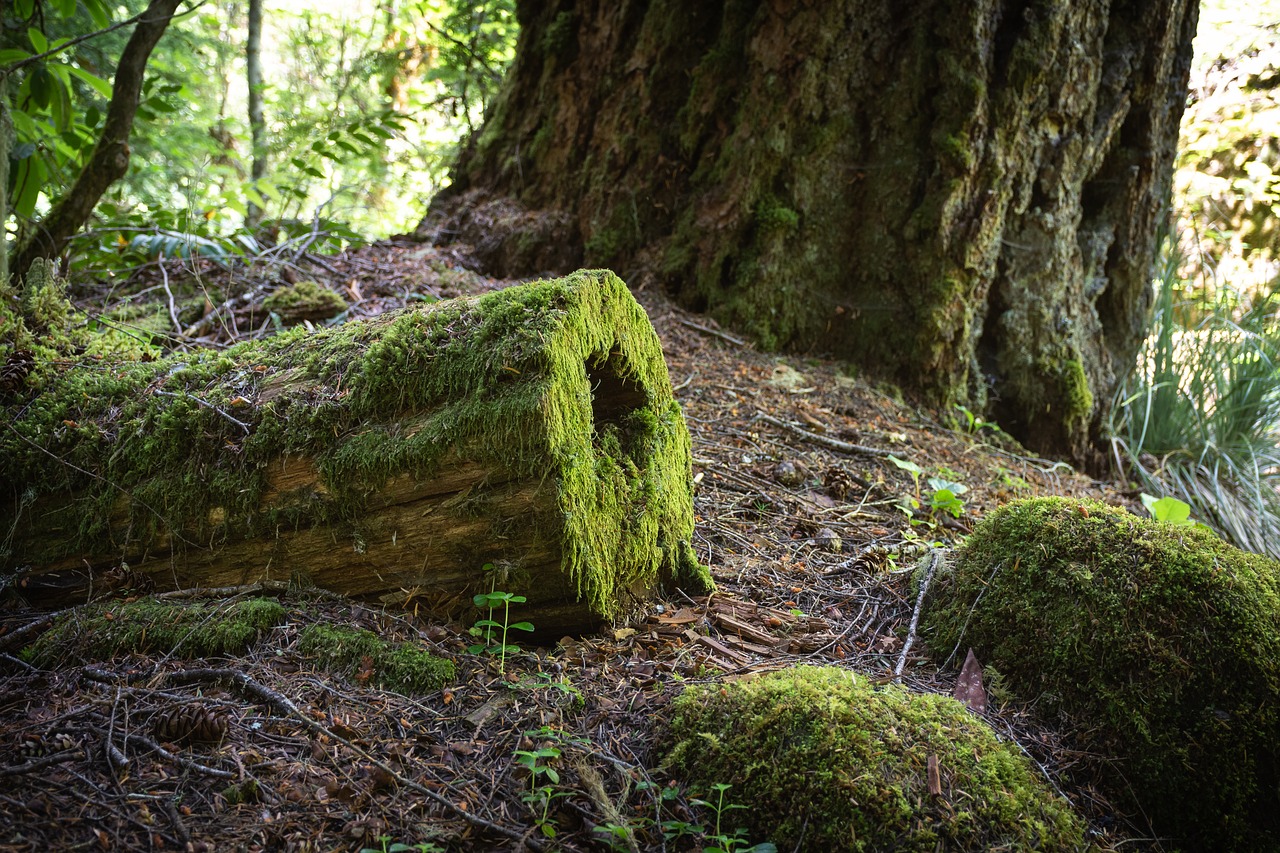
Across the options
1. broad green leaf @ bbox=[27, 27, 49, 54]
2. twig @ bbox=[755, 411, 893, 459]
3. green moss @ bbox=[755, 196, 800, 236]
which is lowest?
twig @ bbox=[755, 411, 893, 459]

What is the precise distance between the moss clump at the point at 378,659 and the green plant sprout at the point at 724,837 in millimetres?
825

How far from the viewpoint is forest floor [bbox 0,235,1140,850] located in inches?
64.6

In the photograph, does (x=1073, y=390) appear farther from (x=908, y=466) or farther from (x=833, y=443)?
(x=833, y=443)

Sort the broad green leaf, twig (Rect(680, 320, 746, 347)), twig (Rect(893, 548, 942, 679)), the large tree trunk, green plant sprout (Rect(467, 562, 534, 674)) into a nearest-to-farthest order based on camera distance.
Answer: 1. green plant sprout (Rect(467, 562, 534, 674))
2. twig (Rect(893, 548, 942, 679))
3. the broad green leaf
4. the large tree trunk
5. twig (Rect(680, 320, 746, 347))

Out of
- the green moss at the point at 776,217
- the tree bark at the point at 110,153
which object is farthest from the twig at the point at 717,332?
the tree bark at the point at 110,153

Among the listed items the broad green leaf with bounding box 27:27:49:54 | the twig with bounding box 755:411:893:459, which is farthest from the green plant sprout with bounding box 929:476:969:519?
the broad green leaf with bounding box 27:27:49:54

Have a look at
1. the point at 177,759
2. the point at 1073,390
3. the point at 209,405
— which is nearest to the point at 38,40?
the point at 209,405

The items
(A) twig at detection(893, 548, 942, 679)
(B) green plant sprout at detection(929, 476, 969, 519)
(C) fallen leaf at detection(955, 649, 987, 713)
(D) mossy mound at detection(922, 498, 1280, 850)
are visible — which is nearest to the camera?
(D) mossy mound at detection(922, 498, 1280, 850)

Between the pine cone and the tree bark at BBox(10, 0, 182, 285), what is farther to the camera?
the tree bark at BBox(10, 0, 182, 285)

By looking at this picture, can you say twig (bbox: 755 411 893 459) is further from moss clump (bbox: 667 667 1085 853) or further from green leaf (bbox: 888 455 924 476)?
moss clump (bbox: 667 667 1085 853)

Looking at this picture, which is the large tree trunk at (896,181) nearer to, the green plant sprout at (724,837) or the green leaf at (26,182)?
the green leaf at (26,182)

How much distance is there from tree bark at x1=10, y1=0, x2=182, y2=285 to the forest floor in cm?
243

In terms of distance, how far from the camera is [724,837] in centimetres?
171

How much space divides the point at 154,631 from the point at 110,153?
2.68 metres
